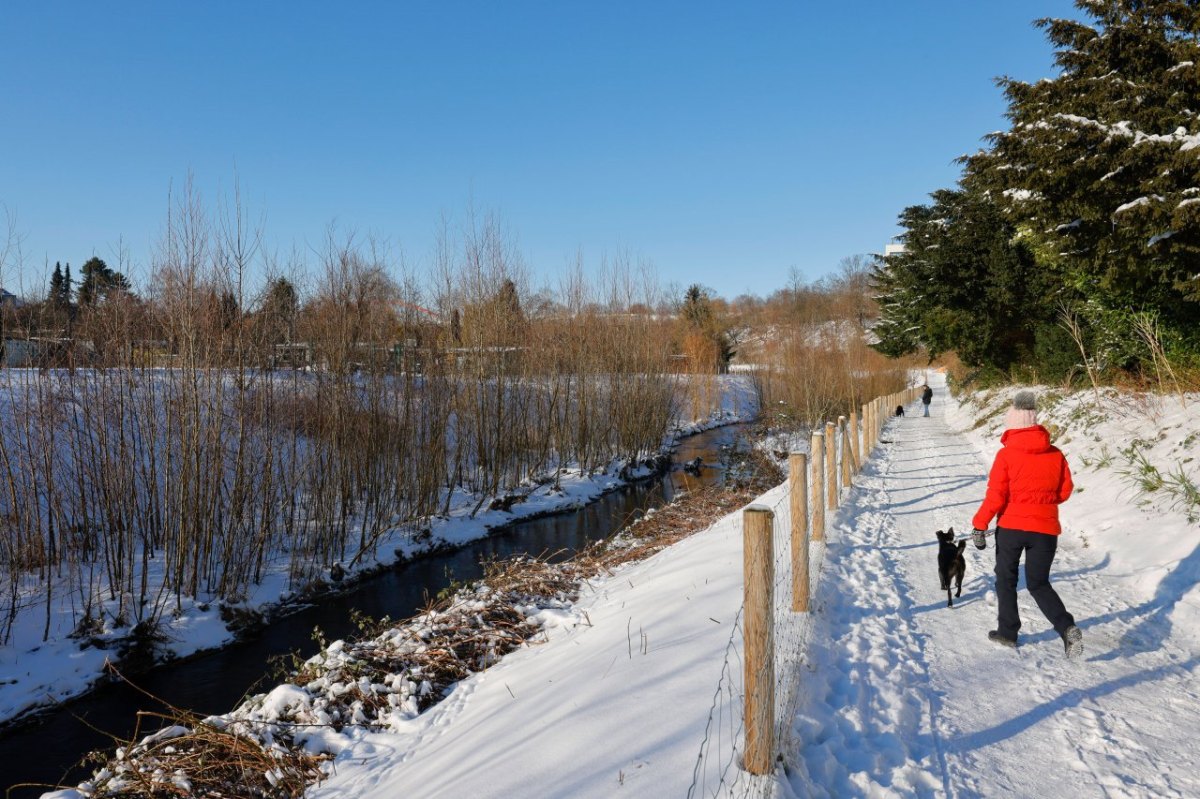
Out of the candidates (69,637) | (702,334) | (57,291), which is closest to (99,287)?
(57,291)

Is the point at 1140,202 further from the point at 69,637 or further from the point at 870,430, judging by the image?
the point at 69,637

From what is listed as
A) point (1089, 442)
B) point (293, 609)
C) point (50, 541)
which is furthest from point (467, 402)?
point (1089, 442)

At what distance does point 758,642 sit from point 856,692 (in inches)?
61.3

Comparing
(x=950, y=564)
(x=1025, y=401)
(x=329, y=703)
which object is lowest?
(x=329, y=703)

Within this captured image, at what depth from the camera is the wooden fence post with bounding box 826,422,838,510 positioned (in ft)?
27.6

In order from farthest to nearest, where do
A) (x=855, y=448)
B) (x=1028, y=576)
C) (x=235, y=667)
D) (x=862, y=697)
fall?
1. (x=855, y=448)
2. (x=235, y=667)
3. (x=1028, y=576)
4. (x=862, y=697)

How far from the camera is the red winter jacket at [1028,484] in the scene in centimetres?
466

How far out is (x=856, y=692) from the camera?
4027 mm

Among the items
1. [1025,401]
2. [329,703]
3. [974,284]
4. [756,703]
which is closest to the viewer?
[756,703]

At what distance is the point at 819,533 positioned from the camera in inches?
291

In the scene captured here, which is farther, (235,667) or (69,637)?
(235,667)

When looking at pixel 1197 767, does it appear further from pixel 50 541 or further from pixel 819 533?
pixel 50 541

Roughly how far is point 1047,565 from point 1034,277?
18422 millimetres

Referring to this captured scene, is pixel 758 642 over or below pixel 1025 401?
below
